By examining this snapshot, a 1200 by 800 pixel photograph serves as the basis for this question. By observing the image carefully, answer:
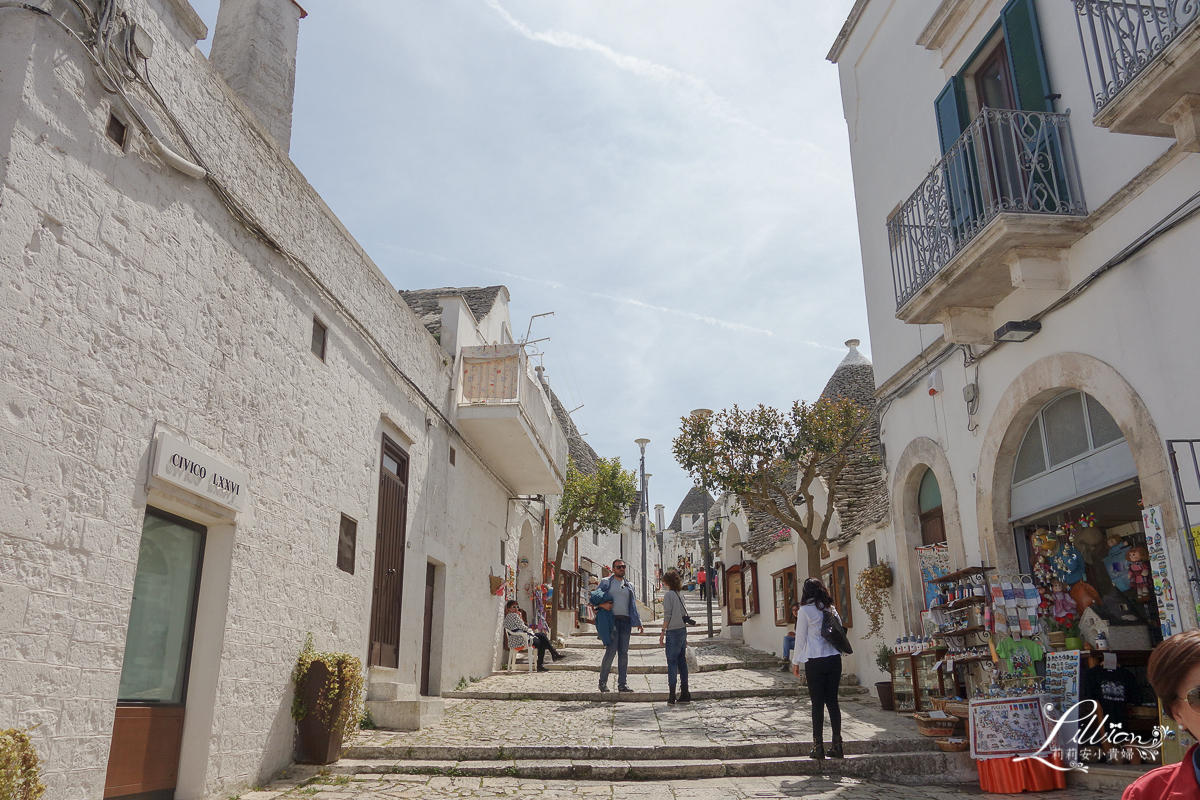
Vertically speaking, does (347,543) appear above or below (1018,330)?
below

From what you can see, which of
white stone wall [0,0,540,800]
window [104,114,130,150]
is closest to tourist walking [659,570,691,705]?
white stone wall [0,0,540,800]

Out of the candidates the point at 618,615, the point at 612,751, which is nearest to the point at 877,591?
the point at 618,615

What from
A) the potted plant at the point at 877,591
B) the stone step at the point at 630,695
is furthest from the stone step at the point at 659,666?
the potted plant at the point at 877,591

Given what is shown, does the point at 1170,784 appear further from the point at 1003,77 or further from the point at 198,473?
the point at 1003,77

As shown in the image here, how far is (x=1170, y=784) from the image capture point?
80.4 inches

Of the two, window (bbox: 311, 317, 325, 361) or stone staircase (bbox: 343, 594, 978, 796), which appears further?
window (bbox: 311, 317, 325, 361)

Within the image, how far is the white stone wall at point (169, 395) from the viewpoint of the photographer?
14.4 feet

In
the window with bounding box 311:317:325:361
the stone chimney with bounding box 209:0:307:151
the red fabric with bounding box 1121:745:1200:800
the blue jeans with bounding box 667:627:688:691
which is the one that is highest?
the stone chimney with bounding box 209:0:307:151

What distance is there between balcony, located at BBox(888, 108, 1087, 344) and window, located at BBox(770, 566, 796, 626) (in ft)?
28.1

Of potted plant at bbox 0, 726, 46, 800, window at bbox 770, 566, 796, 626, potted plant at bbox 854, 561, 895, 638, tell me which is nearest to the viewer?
potted plant at bbox 0, 726, 46, 800

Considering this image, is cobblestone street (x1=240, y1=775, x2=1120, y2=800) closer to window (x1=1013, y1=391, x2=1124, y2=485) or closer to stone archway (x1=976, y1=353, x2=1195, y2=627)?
stone archway (x1=976, y1=353, x2=1195, y2=627)

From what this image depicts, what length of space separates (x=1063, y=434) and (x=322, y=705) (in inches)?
269

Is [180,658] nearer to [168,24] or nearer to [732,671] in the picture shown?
[168,24]

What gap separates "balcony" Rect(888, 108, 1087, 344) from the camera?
6680 millimetres
